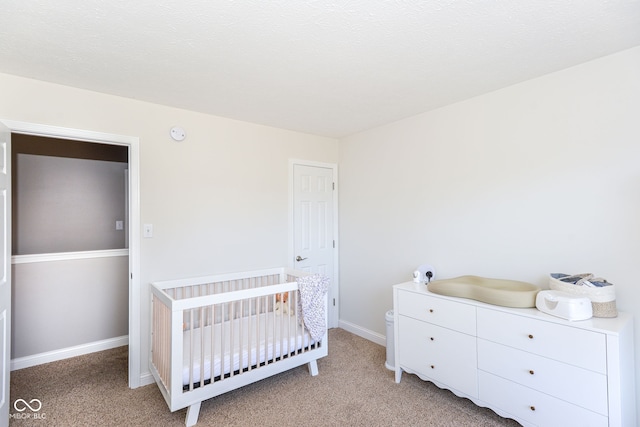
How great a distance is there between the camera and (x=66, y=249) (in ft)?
10.3

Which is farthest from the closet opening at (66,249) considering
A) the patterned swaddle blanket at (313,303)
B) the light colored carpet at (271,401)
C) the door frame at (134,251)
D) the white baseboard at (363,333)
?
the white baseboard at (363,333)

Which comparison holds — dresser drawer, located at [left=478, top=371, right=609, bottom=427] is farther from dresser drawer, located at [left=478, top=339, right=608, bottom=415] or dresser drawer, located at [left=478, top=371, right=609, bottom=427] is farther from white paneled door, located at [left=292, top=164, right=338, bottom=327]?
white paneled door, located at [left=292, top=164, right=338, bottom=327]

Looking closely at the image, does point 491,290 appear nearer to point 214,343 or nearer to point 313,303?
point 313,303

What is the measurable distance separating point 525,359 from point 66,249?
4.04m

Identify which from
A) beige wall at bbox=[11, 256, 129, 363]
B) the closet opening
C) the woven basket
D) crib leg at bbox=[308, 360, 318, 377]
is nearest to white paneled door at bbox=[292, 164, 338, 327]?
crib leg at bbox=[308, 360, 318, 377]

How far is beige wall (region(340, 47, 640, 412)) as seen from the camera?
1828 mm

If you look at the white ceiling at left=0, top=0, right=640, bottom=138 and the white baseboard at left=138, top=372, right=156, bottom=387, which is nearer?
the white ceiling at left=0, top=0, right=640, bottom=138

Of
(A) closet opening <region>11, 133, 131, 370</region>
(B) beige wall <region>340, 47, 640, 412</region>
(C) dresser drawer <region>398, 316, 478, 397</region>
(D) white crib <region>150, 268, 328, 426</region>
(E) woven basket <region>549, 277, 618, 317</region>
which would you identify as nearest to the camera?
(E) woven basket <region>549, 277, 618, 317</region>

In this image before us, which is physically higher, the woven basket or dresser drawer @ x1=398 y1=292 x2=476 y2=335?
the woven basket

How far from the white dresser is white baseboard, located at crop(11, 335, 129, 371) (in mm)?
2892

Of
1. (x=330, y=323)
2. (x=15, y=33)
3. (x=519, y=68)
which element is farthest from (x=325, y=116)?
(x=330, y=323)

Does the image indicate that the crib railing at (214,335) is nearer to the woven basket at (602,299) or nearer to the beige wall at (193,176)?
the beige wall at (193,176)

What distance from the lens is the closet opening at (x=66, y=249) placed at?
9.33ft

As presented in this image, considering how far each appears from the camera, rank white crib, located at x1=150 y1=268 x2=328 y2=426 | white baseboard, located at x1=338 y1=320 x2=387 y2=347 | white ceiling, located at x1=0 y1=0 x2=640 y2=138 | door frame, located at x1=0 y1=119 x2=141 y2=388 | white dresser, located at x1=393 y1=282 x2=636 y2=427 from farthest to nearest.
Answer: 1. white baseboard, located at x1=338 y1=320 x2=387 y2=347
2. door frame, located at x1=0 y1=119 x2=141 y2=388
3. white crib, located at x1=150 y1=268 x2=328 y2=426
4. white dresser, located at x1=393 y1=282 x2=636 y2=427
5. white ceiling, located at x1=0 y1=0 x2=640 y2=138
